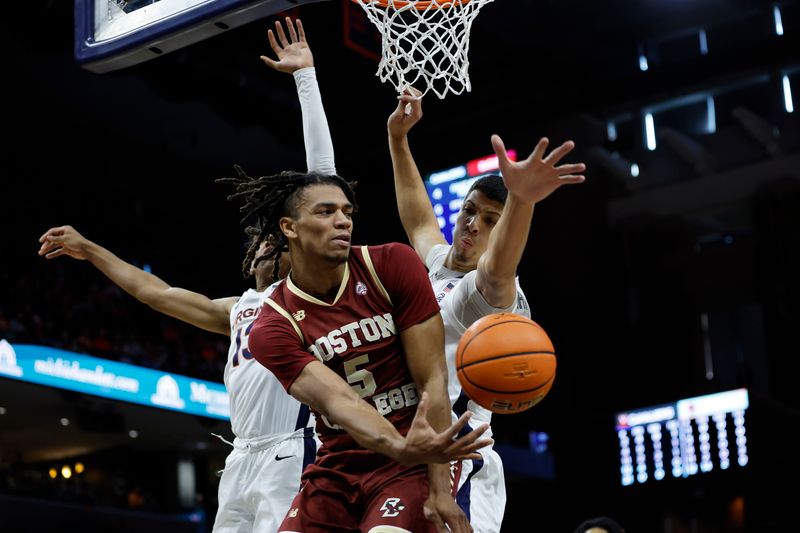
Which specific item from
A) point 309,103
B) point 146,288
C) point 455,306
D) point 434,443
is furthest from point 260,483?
point 434,443

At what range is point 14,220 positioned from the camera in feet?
50.5

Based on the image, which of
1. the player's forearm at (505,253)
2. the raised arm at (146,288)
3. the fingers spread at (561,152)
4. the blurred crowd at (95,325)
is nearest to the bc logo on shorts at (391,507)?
the player's forearm at (505,253)

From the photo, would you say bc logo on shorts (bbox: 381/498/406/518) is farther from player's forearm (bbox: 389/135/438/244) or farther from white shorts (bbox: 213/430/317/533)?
player's forearm (bbox: 389/135/438/244)

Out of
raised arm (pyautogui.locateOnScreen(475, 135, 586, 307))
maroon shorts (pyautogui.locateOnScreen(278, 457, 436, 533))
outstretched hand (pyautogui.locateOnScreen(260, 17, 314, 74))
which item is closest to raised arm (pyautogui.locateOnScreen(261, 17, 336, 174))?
outstretched hand (pyautogui.locateOnScreen(260, 17, 314, 74))

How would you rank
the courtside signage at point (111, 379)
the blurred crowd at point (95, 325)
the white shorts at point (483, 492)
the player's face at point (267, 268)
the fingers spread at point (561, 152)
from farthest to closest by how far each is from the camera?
the blurred crowd at point (95, 325) < the courtside signage at point (111, 379) < the player's face at point (267, 268) < the white shorts at point (483, 492) < the fingers spread at point (561, 152)

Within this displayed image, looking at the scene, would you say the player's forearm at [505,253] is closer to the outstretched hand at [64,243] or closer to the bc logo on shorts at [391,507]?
the bc logo on shorts at [391,507]

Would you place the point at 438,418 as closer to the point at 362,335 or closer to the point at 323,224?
the point at 362,335

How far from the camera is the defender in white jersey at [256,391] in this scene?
4.93 meters

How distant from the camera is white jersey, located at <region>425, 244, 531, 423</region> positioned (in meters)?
3.99

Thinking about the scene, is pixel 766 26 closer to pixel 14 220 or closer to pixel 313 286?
pixel 14 220

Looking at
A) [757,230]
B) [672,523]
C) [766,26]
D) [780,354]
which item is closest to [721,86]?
[766,26]

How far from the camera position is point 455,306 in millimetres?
4145

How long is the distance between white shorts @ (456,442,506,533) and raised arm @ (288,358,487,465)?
2.06 ft

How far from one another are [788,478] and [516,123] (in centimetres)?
586
